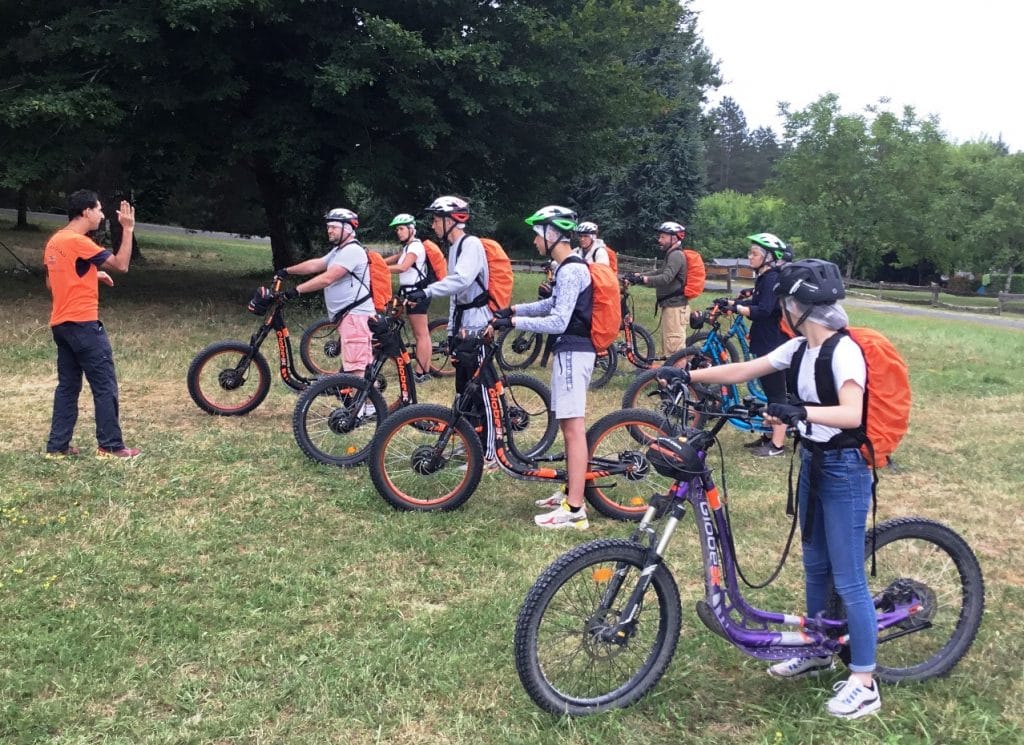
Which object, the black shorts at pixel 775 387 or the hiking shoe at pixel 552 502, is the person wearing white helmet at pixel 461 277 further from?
the black shorts at pixel 775 387

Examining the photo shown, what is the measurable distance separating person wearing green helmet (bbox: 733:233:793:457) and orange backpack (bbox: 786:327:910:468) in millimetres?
3741

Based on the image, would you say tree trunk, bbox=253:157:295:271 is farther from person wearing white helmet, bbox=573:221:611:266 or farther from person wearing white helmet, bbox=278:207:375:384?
person wearing white helmet, bbox=278:207:375:384

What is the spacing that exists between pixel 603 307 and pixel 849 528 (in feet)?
7.21

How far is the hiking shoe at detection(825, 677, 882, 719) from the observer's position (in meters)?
3.17

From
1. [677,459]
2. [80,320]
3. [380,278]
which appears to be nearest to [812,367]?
[677,459]

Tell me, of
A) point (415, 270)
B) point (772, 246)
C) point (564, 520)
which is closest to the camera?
point (564, 520)

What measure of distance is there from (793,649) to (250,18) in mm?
13058

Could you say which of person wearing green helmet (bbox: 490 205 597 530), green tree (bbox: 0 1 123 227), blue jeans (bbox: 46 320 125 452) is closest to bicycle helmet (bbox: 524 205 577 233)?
person wearing green helmet (bbox: 490 205 597 530)

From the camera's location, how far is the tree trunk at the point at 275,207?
16.2 metres

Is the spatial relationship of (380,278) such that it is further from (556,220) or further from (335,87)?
(335,87)

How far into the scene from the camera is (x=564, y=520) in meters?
5.12

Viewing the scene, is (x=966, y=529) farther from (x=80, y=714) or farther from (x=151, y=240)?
(x=151, y=240)

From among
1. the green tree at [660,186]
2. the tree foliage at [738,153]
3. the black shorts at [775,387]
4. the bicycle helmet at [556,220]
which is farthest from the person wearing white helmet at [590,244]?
the tree foliage at [738,153]

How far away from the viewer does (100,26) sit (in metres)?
11.7
